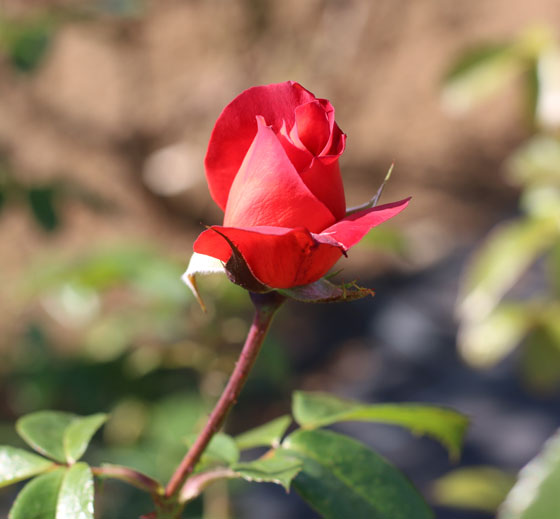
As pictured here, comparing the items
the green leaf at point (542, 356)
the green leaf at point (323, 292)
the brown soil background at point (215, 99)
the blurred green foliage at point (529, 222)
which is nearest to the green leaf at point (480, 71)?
the blurred green foliage at point (529, 222)

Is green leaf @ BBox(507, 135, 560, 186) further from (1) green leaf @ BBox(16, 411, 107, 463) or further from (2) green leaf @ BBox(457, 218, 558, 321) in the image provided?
(1) green leaf @ BBox(16, 411, 107, 463)

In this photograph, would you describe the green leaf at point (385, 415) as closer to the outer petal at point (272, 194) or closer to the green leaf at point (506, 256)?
the outer petal at point (272, 194)

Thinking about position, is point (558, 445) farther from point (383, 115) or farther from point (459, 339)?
point (383, 115)

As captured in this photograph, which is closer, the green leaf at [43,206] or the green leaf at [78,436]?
the green leaf at [78,436]

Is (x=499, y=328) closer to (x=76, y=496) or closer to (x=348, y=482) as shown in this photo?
(x=348, y=482)

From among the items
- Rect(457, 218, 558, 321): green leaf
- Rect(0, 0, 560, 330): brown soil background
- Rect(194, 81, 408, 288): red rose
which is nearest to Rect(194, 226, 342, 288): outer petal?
Rect(194, 81, 408, 288): red rose

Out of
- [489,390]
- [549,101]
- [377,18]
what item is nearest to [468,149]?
[377,18]
